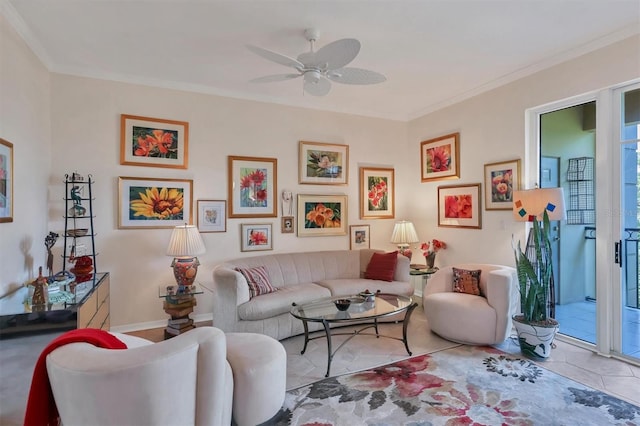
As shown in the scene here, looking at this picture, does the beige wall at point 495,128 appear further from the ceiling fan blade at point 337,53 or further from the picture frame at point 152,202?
the picture frame at point 152,202

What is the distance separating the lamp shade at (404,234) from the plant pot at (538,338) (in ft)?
6.64

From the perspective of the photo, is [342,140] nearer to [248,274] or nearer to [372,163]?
[372,163]

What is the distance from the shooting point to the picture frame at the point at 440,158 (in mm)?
4824

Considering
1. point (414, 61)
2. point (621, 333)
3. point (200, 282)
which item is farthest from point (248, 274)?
point (621, 333)

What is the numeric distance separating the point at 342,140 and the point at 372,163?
64cm

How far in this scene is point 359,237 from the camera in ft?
17.5

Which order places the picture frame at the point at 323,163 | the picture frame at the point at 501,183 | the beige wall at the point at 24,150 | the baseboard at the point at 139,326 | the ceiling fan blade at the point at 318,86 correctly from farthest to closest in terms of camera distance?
the picture frame at the point at 323,163, the picture frame at the point at 501,183, the baseboard at the point at 139,326, the ceiling fan blade at the point at 318,86, the beige wall at the point at 24,150

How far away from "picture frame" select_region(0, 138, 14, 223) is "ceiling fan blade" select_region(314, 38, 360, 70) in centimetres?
244

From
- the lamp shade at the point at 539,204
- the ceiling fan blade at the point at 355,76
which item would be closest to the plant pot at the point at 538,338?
the lamp shade at the point at 539,204

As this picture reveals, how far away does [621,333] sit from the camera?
10.5 feet

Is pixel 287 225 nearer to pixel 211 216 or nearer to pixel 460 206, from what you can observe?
pixel 211 216

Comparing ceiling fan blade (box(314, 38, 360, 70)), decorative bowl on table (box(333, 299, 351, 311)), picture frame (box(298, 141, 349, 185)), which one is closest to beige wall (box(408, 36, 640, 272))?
picture frame (box(298, 141, 349, 185))

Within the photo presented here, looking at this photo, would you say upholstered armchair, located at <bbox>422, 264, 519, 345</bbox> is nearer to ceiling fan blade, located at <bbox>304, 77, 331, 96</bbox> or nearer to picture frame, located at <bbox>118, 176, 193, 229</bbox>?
ceiling fan blade, located at <bbox>304, 77, 331, 96</bbox>

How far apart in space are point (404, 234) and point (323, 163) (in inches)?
63.0
